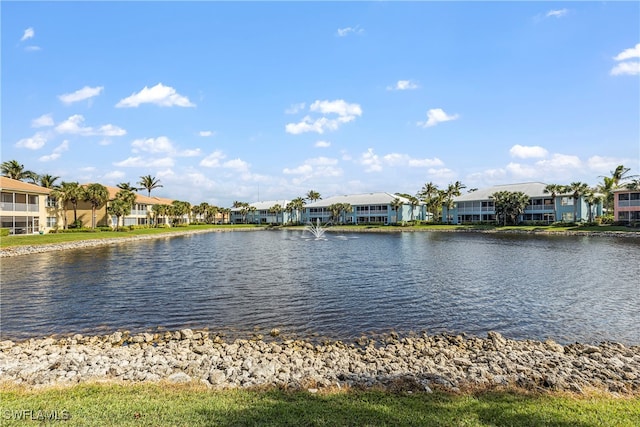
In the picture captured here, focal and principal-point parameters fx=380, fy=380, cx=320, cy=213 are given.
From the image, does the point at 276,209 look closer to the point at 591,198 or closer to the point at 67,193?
the point at 67,193

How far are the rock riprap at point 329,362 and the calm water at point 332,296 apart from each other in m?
1.73

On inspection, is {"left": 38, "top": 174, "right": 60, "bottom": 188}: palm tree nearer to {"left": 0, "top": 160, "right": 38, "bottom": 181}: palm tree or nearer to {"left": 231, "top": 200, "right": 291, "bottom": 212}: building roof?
{"left": 0, "top": 160, "right": 38, "bottom": 181}: palm tree

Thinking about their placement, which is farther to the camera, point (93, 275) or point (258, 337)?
point (93, 275)

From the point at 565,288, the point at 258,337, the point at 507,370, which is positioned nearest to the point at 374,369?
the point at 507,370

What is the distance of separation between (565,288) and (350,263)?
57.9ft

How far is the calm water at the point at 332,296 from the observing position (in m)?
16.6

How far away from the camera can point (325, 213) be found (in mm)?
117688

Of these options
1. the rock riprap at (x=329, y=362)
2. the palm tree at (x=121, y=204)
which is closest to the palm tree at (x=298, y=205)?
the palm tree at (x=121, y=204)

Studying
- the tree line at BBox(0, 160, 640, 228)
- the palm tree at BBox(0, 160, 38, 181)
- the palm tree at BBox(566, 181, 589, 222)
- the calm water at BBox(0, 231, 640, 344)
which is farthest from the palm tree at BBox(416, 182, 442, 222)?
the palm tree at BBox(0, 160, 38, 181)

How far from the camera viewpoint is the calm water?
16578mm

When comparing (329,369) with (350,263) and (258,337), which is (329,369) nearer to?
(258,337)

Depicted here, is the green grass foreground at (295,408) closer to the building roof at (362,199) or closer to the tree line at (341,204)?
the tree line at (341,204)

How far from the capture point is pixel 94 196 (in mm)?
65812

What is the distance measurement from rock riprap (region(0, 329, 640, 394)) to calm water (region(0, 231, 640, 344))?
5.67 ft
